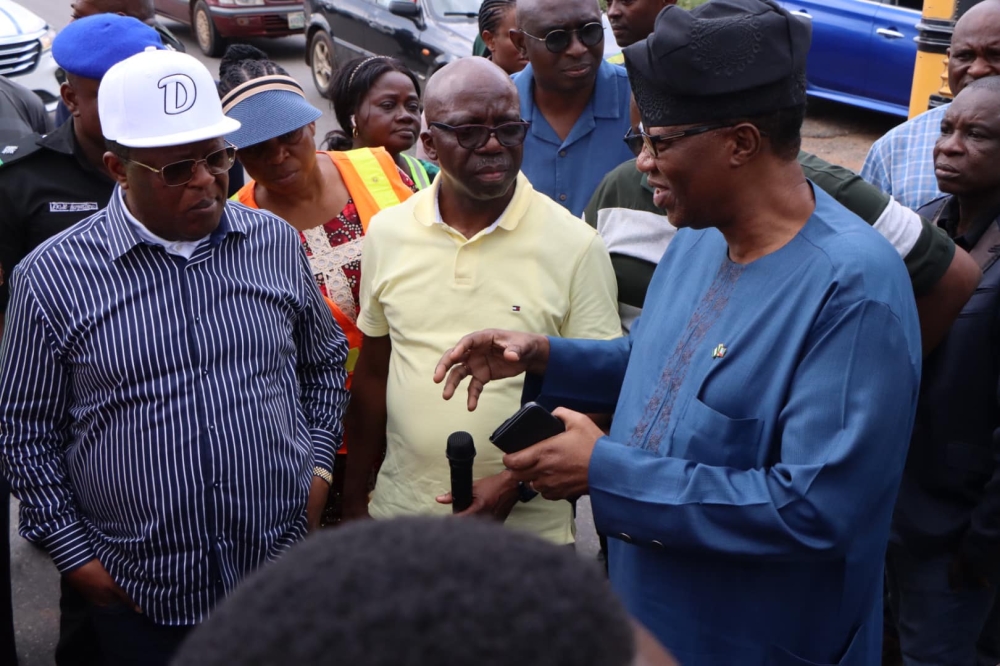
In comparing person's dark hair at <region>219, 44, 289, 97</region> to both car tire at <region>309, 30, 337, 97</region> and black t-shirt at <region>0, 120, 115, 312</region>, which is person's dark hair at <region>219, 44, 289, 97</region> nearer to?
black t-shirt at <region>0, 120, 115, 312</region>

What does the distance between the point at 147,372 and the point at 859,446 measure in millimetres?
1639

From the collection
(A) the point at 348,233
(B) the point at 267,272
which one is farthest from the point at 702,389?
(A) the point at 348,233

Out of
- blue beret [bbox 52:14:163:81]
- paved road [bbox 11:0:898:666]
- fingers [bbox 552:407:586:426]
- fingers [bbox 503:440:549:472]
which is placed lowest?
paved road [bbox 11:0:898:666]

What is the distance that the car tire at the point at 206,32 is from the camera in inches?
537

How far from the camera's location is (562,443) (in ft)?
6.68

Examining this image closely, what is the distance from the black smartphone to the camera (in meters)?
2.07

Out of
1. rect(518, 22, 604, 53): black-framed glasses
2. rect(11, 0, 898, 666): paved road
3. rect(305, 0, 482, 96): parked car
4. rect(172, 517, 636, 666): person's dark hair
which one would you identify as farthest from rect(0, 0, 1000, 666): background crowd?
rect(305, 0, 482, 96): parked car

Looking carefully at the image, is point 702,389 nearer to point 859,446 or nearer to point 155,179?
point 859,446

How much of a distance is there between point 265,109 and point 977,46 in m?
2.71

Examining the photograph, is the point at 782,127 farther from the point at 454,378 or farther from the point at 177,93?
the point at 177,93

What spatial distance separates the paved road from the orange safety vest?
3.42 feet

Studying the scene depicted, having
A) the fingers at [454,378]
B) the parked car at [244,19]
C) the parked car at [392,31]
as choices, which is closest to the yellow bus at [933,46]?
the fingers at [454,378]

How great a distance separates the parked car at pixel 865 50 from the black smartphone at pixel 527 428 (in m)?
8.44

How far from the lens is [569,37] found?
414 centimetres
